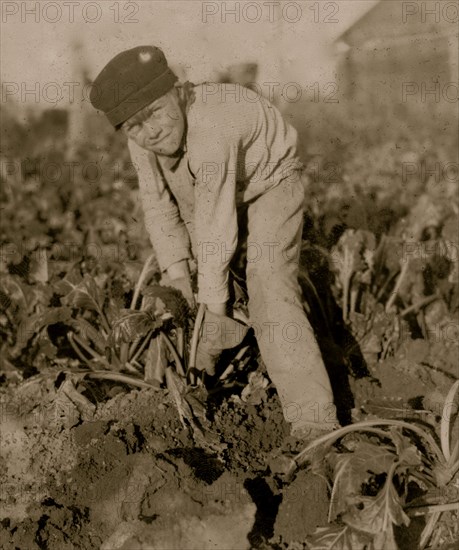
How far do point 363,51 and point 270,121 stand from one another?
22.3 feet

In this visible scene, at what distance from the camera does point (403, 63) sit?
9727mm

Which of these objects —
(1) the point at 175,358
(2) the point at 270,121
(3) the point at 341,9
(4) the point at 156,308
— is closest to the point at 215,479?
(1) the point at 175,358

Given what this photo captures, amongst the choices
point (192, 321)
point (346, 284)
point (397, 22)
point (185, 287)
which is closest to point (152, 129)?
point (185, 287)

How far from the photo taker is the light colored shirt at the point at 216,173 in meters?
2.91

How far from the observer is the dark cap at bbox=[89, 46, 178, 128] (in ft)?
9.23

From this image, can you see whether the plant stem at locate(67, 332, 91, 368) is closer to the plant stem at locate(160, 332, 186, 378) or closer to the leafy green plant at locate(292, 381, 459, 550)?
the plant stem at locate(160, 332, 186, 378)

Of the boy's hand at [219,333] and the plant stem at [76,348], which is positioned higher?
the boy's hand at [219,333]

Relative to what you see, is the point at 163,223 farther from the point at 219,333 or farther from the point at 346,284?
the point at 346,284

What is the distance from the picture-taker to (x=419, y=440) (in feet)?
10.0

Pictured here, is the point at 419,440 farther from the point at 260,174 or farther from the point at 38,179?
the point at 38,179

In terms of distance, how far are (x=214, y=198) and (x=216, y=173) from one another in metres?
0.12
